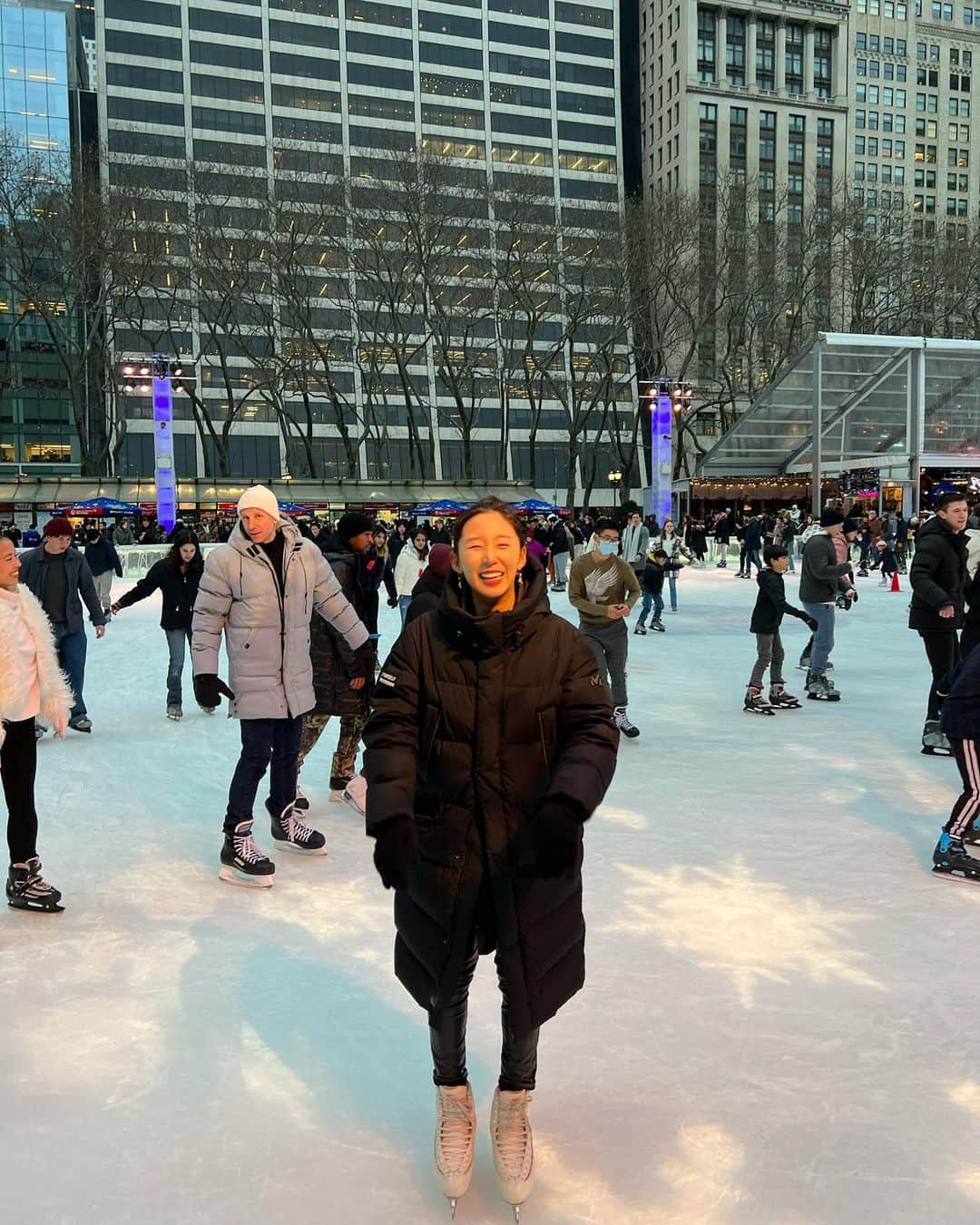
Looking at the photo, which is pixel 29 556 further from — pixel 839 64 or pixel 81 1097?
pixel 839 64

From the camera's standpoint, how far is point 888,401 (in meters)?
25.7

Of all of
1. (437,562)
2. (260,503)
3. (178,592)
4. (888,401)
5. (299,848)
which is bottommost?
(299,848)

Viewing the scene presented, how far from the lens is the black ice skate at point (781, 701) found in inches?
295

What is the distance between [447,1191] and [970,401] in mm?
27487

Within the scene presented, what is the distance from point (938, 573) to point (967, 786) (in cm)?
217

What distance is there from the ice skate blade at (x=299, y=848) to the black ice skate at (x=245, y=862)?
0.27 m

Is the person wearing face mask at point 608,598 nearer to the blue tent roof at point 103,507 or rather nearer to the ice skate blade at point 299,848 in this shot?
the ice skate blade at point 299,848

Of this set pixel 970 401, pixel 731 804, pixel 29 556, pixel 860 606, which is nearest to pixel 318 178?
pixel 970 401

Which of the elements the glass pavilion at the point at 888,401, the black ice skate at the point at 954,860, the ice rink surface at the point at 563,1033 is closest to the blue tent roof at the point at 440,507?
the glass pavilion at the point at 888,401

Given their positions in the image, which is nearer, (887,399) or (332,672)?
(332,672)

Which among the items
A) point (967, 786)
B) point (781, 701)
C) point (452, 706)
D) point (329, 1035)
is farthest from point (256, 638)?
point (781, 701)

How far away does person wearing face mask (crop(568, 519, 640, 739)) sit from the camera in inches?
245

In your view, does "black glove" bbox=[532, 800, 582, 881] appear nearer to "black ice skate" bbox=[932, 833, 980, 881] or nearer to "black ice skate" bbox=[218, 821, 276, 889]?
"black ice skate" bbox=[218, 821, 276, 889]

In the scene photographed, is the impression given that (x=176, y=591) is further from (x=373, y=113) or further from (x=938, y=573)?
(x=373, y=113)
